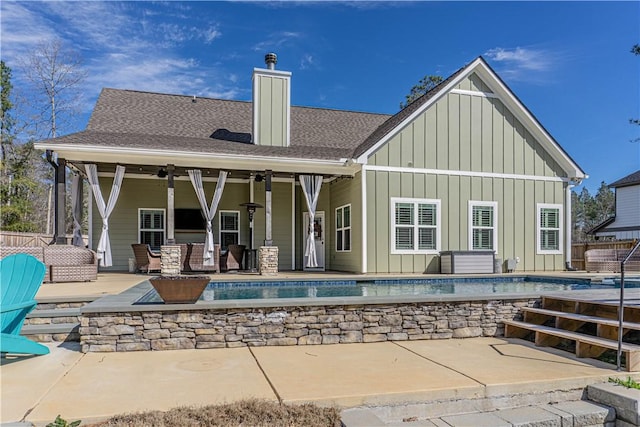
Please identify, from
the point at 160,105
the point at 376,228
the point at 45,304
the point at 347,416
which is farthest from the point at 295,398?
the point at 160,105

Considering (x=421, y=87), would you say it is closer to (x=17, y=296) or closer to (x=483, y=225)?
(x=483, y=225)

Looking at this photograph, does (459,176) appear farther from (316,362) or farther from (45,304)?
(45,304)

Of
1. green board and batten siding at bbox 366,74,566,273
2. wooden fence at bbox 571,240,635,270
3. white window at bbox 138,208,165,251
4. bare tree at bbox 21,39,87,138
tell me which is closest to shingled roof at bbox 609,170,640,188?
wooden fence at bbox 571,240,635,270

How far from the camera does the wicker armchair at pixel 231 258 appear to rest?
11570 millimetres

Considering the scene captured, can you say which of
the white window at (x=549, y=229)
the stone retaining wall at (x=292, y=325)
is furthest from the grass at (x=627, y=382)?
the white window at (x=549, y=229)

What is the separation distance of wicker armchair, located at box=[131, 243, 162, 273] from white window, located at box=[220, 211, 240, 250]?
2600 millimetres

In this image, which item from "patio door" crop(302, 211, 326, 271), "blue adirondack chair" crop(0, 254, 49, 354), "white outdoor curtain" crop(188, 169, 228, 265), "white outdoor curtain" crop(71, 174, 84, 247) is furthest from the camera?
"patio door" crop(302, 211, 326, 271)

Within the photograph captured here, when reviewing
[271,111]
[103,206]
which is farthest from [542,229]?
[103,206]

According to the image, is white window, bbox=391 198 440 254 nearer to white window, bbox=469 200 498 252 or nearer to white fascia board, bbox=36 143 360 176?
white window, bbox=469 200 498 252

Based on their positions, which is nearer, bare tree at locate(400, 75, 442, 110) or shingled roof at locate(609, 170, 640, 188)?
shingled roof at locate(609, 170, 640, 188)

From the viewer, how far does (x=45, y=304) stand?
18.3 ft

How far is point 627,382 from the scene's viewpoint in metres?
3.87

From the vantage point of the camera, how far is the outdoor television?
12750mm

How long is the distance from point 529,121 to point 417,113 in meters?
3.48
